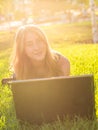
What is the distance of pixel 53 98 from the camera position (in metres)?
5.02

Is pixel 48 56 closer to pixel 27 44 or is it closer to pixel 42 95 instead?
pixel 27 44

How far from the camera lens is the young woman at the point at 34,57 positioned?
586 centimetres

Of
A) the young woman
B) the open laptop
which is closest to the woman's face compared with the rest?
the young woman

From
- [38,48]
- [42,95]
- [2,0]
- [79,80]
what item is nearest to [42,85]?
[42,95]

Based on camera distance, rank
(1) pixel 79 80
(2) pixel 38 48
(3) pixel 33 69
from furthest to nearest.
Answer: (3) pixel 33 69 → (2) pixel 38 48 → (1) pixel 79 80

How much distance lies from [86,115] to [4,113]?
1.41 meters

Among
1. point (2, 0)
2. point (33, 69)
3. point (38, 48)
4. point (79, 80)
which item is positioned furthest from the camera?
point (2, 0)

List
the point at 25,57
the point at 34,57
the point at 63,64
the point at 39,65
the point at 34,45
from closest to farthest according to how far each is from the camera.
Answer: the point at 34,45
the point at 34,57
the point at 25,57
the point at 39,65
the point at 63,64

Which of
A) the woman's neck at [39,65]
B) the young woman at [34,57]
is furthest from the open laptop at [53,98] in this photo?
Answer: the woman's neck at [39,65]

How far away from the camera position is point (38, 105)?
200 inches

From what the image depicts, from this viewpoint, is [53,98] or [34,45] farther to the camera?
[34,45]

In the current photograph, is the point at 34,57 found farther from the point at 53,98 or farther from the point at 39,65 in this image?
the point at 53,98

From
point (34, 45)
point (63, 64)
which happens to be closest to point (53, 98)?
point (34, 45)

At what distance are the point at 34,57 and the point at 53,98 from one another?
1.13 metres
